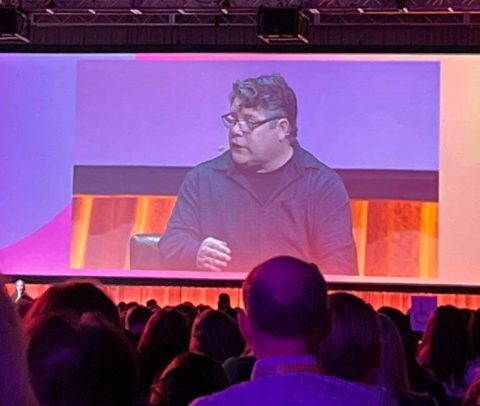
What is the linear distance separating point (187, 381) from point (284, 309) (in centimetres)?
76

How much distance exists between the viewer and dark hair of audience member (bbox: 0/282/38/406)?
1.10 meters

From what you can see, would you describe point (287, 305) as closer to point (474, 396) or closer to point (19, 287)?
point (474, 396)

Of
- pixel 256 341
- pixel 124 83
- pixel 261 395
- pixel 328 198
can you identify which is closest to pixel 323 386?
pixel 261 395

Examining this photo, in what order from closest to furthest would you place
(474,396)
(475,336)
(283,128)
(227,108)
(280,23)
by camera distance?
(474,396), (475,336), (280,23), (283,128), (227,108)

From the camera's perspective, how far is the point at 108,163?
36.7 feet

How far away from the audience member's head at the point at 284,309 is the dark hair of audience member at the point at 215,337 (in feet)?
7.30

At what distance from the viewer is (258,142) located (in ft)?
35.0

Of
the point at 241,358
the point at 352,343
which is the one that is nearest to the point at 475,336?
the point at 241,358

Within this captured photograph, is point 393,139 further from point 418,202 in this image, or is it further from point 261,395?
point 261,395

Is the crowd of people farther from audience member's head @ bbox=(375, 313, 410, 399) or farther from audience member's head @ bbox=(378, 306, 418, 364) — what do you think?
audience member's head @ bbox=(378, 306, 418, 364)

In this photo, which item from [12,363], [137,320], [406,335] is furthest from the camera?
[137,320]

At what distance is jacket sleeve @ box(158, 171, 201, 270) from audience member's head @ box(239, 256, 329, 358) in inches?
346

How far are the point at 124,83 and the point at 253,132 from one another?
157 centimetres

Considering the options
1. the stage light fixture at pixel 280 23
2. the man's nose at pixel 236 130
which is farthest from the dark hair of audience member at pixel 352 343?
the man's nose at pixel 236 130
